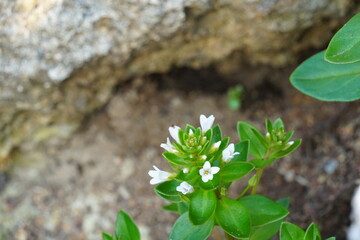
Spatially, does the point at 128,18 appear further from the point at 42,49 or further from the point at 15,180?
the point at 15,180

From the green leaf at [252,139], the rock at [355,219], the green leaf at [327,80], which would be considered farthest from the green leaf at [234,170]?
the rock at [355,219]

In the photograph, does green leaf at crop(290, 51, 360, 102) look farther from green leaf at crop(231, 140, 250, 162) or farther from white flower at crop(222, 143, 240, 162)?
white flower at crop(222, 143, 240, 162)

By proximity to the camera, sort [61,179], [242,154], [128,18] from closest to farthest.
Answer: [242,154] → [128,18] → [61,179]

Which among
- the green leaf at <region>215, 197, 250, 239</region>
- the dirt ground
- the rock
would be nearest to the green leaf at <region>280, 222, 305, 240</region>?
the green leaf at <region>215, 197, 250, 239</region>

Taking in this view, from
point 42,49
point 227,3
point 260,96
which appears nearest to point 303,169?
point 260,96

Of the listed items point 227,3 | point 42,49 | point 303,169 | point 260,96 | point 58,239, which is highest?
point 42,49

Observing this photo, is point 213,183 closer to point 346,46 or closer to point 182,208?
point 182,208

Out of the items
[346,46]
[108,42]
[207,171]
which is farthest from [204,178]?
[108,42]
